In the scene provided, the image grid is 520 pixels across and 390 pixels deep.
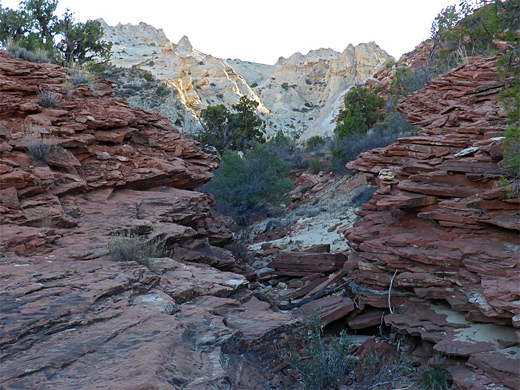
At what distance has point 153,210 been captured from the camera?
335 inches

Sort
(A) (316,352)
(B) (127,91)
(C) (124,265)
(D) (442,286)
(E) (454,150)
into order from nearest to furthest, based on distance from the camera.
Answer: (A) (316,352)
(C) (124,265)
(D) (442,286)
(E) (454,150)
(B) (127,91)

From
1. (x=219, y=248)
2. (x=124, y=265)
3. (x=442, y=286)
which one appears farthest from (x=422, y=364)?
(x=219, y=248)

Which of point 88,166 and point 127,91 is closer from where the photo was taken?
point 88,166

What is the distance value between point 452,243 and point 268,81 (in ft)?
204

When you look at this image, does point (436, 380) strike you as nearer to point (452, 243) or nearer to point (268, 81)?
point (452, 243)

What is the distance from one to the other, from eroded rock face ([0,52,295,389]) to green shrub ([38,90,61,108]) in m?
0.11

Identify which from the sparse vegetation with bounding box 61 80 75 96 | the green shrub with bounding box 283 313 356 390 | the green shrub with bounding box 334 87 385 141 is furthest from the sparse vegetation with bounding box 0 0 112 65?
the green shrub with bounding box 283 313 356 390

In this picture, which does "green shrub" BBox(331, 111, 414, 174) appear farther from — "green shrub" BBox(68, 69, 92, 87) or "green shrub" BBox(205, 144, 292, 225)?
"green shrub" BBox(68, 69, 92, 87)

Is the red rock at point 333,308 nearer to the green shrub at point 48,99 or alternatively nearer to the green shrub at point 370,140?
the green shrub at point 48,99

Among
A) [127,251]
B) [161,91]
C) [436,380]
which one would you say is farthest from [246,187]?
[161,91]

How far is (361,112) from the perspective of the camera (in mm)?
27047

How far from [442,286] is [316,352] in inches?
125

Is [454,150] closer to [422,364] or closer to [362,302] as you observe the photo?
[362,302]

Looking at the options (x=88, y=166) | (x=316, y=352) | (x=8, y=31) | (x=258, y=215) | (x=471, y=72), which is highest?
(x=8, y=31)
